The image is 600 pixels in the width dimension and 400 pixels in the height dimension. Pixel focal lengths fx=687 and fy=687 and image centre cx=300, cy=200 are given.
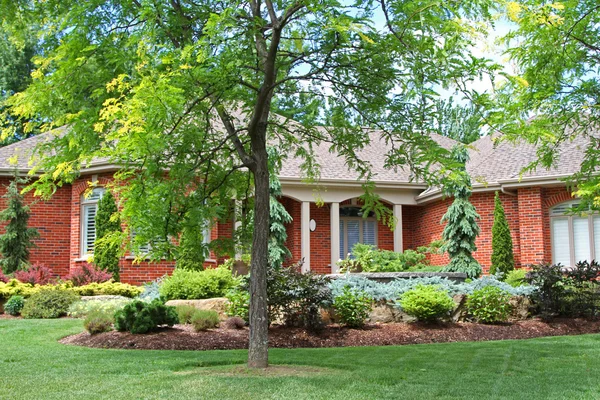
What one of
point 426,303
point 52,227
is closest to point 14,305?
point 52,227

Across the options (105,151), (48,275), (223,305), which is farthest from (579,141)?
(105,151)

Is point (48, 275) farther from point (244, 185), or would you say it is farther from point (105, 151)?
point (105, 151)

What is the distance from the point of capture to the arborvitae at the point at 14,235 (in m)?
17.5

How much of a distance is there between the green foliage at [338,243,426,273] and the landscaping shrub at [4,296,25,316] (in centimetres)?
771

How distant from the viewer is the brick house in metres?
17.6

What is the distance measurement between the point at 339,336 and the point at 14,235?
10.5 metres

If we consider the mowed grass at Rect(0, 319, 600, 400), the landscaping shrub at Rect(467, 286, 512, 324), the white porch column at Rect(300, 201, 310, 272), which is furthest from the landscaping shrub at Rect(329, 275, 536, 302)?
the white porch column at Rect(300, 201, 310, 272)

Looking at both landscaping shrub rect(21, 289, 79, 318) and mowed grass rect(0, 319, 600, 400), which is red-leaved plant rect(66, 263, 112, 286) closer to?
landscaping shrub rect(21, 289, 79, 318)

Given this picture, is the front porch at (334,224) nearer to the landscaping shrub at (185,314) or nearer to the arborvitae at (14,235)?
the arborvitae at (14,235)

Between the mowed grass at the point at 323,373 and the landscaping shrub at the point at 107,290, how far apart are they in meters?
5.36

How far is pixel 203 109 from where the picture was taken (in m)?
7.73

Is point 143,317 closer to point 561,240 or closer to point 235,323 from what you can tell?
point 235,323

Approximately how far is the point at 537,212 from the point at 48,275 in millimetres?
12399

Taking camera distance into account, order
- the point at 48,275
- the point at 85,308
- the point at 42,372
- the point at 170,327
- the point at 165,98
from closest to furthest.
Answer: the point at 165,98
the point at 42,372
the point at 170,327
the point at 85,308
the point at 48,275
